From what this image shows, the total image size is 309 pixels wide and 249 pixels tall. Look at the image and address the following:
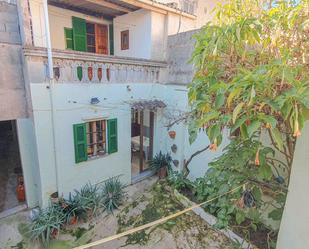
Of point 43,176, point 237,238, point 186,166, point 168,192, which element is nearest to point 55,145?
point 43,176

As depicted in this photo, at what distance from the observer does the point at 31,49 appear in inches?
185

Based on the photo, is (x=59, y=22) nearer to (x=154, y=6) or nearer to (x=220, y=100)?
(x=154, y=6)

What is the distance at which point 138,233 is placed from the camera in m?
5.22

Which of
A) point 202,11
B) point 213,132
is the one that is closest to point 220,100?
point 213,132

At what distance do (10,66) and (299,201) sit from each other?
20.3 feet

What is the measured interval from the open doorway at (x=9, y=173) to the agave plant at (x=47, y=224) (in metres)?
1.33

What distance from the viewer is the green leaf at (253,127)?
1669 mm

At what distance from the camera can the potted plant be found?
8008mm

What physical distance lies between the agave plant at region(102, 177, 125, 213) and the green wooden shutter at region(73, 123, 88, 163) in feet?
4.16

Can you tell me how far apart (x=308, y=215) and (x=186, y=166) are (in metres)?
5.74

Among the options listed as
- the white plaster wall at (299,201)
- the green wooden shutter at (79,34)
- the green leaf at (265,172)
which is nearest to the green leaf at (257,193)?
the green leaf at (265,172)

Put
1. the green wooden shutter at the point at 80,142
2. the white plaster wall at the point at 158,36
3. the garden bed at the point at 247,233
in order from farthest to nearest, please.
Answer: the white plaster wall at the point at 158,36 → the green wooden shutter at the point at 80,142 → the garden bed at the point at 247,233

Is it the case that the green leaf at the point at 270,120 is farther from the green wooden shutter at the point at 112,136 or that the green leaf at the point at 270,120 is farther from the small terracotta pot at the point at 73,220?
the small terracotta pot at the point at 73,220

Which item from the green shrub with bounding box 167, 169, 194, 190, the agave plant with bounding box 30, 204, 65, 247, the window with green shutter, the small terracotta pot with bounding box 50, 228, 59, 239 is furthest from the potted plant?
the small terracotta pot with bounding box 50, 228, 59, 239
